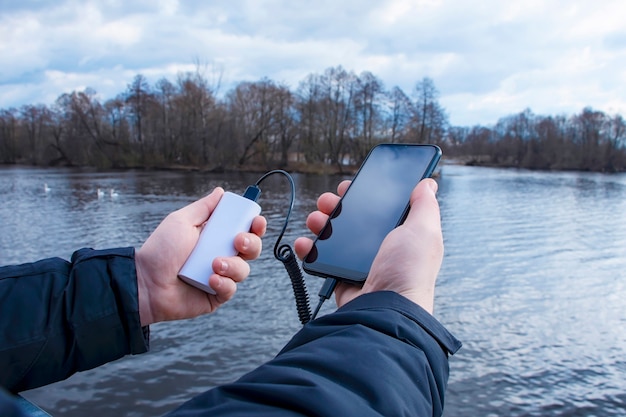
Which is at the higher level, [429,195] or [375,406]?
[429,195]

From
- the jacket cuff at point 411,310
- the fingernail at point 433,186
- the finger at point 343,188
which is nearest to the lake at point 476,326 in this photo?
the finger at point 343,188

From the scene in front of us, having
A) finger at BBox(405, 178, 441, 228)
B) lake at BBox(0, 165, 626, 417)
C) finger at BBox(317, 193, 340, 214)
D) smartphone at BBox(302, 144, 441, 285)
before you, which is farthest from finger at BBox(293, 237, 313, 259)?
lake at BBox(0, 165, 626, 417)

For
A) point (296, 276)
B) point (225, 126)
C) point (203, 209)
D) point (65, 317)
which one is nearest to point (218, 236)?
point (203, 209)

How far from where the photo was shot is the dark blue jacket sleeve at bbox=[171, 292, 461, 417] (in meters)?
0.90

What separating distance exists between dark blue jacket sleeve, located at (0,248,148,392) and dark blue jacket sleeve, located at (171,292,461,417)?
2.75 ft

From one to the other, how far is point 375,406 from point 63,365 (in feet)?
4.07

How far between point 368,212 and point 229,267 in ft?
2.05

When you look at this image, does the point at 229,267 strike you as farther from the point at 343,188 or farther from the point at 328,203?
the point at 343,188

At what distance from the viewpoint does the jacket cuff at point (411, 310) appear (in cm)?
114

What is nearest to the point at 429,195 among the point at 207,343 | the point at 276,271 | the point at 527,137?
the point at 207,343

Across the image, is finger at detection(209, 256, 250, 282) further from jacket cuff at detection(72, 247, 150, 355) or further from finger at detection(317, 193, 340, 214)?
finger at detection(317, 193, 340, 214)

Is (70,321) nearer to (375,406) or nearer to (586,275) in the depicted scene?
(375,406)

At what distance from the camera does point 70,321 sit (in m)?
1.61

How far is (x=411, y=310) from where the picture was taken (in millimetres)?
1162
